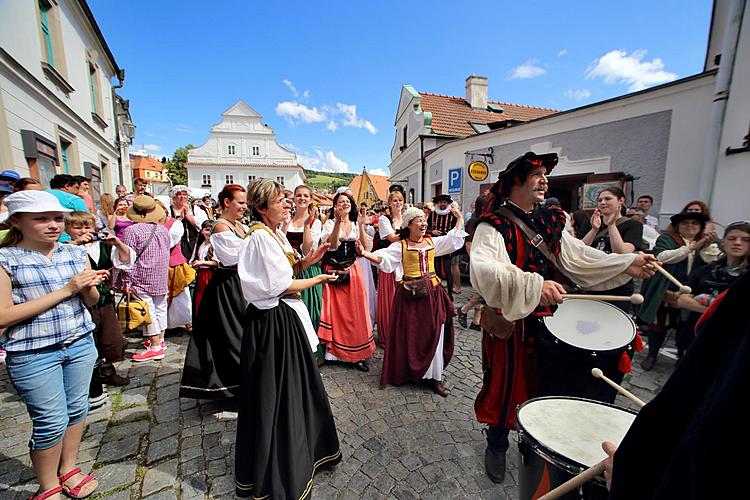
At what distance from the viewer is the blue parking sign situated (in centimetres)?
1166

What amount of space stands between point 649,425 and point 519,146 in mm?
A: 10173

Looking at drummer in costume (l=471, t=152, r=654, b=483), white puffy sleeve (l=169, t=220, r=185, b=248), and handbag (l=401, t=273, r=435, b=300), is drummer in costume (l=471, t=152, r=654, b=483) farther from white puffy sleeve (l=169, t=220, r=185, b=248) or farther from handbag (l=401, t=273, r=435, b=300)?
white puffy sleeve (l=169, t=220, r=185, b=248)

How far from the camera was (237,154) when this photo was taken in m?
37.0

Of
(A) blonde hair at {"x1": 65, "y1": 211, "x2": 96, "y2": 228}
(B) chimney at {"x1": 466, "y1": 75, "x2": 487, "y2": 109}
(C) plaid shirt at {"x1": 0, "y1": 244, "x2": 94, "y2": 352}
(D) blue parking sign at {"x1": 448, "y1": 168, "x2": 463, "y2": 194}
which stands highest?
(B) chimney at {"x1": 466, "y1": 75, "x2": 487, "y2": 109}

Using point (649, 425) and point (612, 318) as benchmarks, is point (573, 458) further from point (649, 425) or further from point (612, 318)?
point (612, 318)

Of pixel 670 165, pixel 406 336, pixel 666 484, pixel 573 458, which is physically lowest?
pixel 406 336

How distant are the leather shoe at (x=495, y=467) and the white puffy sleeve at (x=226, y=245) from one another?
2.60 m

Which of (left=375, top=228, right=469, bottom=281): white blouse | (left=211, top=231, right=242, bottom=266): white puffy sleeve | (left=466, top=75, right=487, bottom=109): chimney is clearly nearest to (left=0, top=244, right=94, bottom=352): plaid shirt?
(left=211, top=231, right=242, bottom=266): white puffy sleeve

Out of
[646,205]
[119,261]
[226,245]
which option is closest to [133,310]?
[119,261]

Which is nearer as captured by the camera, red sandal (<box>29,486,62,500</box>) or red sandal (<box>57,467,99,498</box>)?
red sandal (<box>29,486,62,500</box>)

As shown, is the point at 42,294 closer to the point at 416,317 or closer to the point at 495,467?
the point at 416,317

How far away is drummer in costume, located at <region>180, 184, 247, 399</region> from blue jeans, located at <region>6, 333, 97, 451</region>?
91cm

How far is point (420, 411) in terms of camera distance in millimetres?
3027

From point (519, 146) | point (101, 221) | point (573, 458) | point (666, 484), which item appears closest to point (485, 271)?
point (573, 458)
